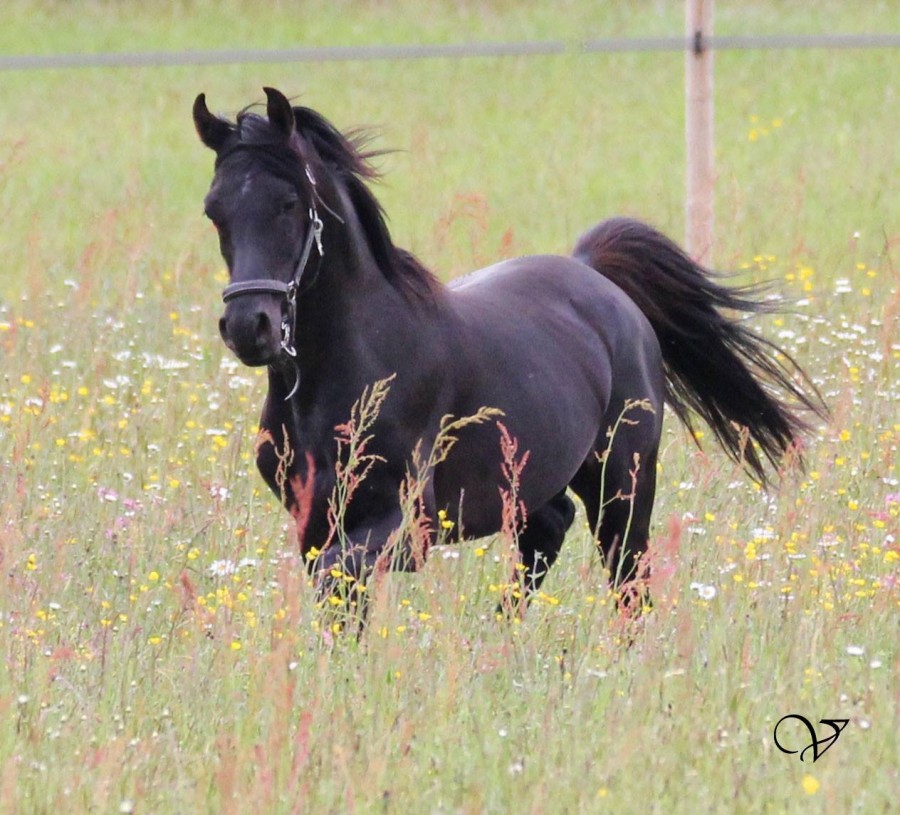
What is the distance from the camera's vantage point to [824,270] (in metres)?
8.82

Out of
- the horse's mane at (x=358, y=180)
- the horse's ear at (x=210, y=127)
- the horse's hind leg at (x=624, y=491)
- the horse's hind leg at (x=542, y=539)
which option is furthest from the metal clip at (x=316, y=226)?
the horse's hind leg at (x=542, y=539)

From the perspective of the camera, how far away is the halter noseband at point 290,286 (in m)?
3.69

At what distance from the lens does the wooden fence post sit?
24.0 feet

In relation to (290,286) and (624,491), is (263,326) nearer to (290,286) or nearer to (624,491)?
(290,286)

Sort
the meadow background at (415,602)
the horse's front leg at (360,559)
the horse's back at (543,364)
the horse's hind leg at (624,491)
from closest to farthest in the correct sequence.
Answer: the meadow background at (415,602), the horse's front leg at (360,559), the horse's back at (543,364), the horse's hind leg at (624,491)

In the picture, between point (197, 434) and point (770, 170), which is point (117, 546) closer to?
point (197, 434)

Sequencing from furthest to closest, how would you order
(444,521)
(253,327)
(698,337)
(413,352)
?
(698,337) → (444,521) → (413,352) → (253,327)

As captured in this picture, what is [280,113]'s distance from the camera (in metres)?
3.87

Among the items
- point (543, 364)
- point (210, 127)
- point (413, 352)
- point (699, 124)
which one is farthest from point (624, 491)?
point (699, 124)

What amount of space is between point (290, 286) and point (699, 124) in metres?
4.00

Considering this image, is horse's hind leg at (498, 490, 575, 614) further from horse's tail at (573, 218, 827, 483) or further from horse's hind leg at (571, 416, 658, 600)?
horse's tail at (573, 218, 827, 483)

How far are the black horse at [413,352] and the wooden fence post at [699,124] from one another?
1.98 m

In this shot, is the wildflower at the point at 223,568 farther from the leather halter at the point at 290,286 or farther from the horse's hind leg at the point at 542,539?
the horse's hind leg at the point at 542,539

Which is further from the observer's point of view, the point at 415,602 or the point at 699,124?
the point at 699,124
